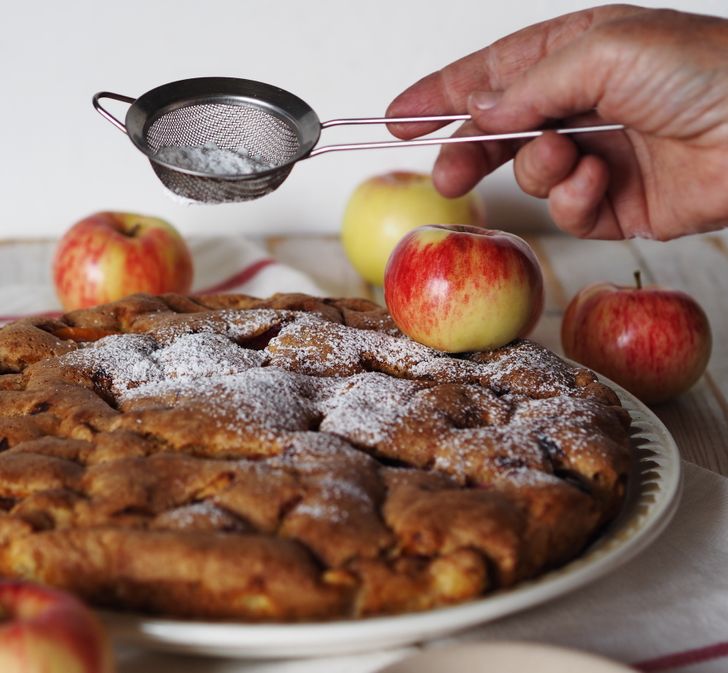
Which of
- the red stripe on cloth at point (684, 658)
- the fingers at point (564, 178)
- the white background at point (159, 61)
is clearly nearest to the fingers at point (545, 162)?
the fingers at point (564, 178)

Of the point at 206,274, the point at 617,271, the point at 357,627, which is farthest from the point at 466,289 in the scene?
the point at 617,271

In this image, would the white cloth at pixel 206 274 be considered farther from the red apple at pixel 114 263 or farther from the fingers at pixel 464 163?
the fingers at pixel 464 163

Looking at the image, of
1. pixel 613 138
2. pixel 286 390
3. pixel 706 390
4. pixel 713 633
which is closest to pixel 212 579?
pixel 286 390

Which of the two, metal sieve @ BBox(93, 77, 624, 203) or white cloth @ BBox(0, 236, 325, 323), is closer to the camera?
metal sieve @ BBox(93, 77, 624, 203)

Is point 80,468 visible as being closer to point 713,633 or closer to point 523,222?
point 713,633

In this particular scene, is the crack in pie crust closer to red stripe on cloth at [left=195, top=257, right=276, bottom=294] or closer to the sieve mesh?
the sieve mesh

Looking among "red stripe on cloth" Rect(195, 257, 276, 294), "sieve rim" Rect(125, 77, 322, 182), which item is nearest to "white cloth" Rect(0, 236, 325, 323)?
"red stripe on cloth" Rect(195, 257, 276, 294)

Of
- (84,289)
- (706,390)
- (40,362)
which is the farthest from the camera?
(84,289)
